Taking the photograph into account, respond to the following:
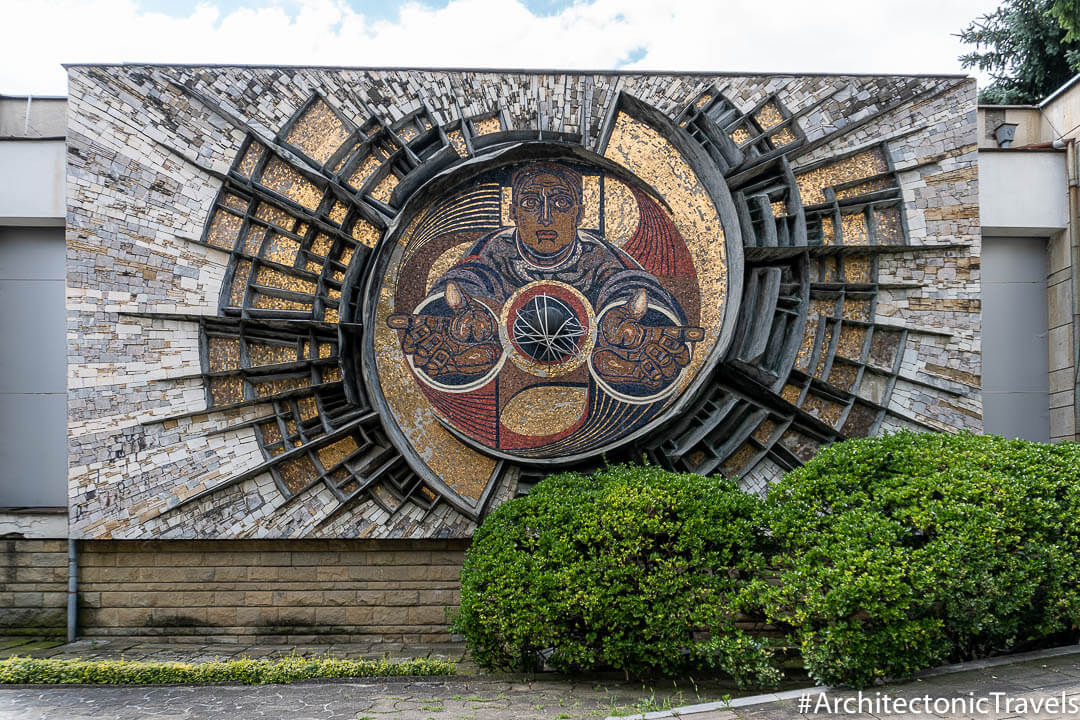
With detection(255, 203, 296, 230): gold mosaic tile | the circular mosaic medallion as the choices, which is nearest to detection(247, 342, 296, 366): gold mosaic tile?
the circular mosaic medallion

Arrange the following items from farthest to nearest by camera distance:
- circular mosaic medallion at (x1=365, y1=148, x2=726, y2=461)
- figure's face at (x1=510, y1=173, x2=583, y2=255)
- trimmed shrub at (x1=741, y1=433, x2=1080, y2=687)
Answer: figure's face at (x1=510, y1=173, x2=583, y2=255) < circular mosaic medallion at (x1=365, y1=148, x2=726, y2=461) < trimmed shrub at (x1=741, y1=433, x2=1080, y2=687)

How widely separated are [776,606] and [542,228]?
4.38 meters

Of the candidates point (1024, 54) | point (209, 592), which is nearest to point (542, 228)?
point (209, 592)

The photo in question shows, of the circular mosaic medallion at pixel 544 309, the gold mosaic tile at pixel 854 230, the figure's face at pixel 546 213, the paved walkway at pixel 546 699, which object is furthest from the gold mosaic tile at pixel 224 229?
the gold mosaic tile at pixel 854 230

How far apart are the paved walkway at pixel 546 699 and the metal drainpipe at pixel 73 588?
1.53 meters

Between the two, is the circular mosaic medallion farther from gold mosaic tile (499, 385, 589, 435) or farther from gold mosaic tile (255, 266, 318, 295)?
gold mosaic tile (255, 266, 318, 295)

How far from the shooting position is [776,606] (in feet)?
19.0

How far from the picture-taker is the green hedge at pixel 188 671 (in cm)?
629

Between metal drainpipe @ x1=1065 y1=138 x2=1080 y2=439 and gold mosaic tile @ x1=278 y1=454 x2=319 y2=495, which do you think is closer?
gold mosaic tile @ x1=278 y1=454 x2=319 y2=495

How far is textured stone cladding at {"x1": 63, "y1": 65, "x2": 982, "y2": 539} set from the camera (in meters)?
7.57

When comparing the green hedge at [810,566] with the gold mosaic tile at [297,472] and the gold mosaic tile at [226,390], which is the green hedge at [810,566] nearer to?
the gold mosaic tile at [297,472]

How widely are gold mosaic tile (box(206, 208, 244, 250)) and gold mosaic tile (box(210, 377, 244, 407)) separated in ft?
4.58

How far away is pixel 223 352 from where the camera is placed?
302 inches

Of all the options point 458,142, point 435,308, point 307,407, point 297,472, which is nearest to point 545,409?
point 435,308
